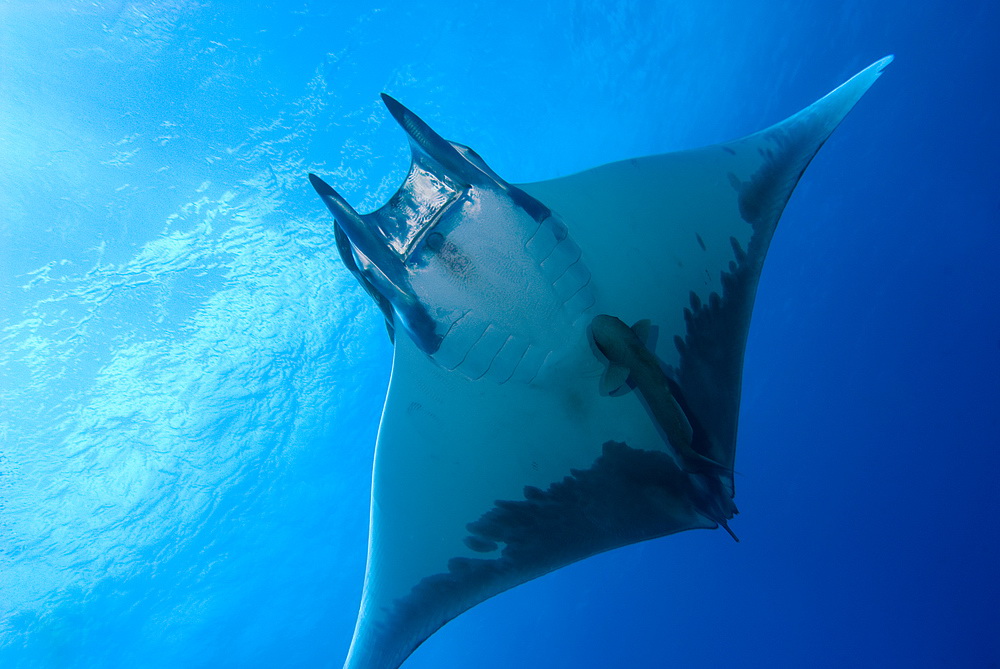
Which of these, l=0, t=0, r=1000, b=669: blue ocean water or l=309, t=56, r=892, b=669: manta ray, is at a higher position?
l=0, t=0, r=1000, b=669: blue ocean water

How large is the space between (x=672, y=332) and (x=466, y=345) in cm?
102

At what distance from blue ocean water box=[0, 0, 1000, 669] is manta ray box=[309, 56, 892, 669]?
20.7 feet

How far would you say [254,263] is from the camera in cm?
830

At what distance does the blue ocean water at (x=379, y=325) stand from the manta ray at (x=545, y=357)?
20.7 feet

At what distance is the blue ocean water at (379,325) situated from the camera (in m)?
6.98

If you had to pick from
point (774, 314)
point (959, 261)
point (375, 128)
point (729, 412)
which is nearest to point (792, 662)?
point (774, 314)

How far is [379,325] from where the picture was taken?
968 centimetres

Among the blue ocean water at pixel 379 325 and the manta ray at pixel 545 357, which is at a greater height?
the blue ocean water at pixel 379 325

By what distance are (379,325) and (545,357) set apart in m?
7.74

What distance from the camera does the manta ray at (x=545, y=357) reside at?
213 cm

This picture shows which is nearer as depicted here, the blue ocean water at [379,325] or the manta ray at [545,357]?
the manta ray at [545,357]

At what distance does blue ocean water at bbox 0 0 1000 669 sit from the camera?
698 centimetres

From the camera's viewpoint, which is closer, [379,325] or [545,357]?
[545,357]

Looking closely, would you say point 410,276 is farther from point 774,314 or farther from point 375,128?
point 774,314
